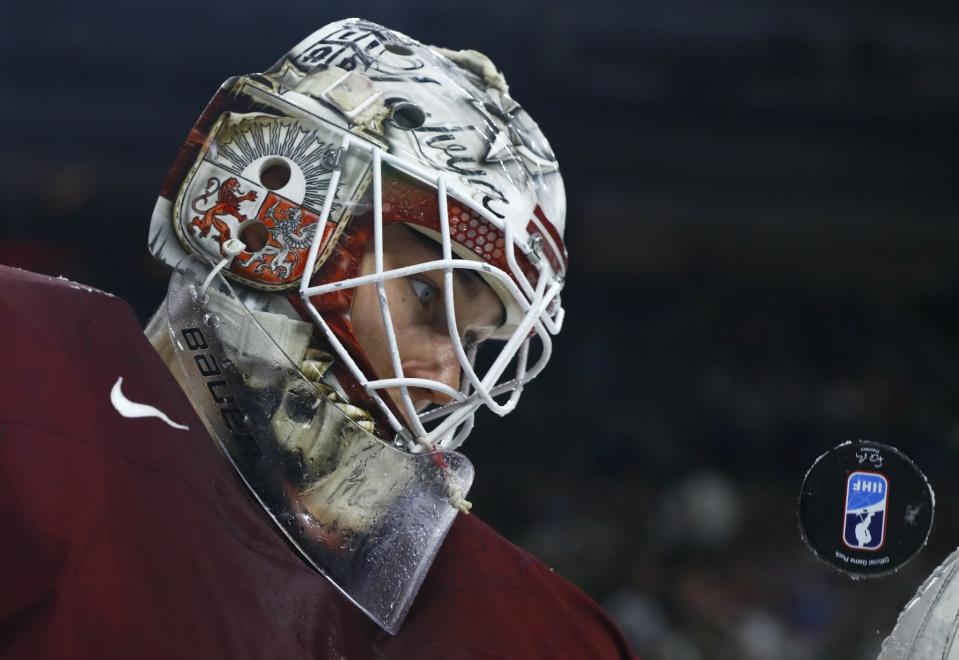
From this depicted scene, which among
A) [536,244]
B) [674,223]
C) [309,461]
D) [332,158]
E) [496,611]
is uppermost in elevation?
[332,158]

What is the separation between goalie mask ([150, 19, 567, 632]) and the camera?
132 centimetres

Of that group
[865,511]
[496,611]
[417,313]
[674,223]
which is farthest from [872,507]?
[674,223]

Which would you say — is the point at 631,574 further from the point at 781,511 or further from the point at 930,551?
the point at 930,551

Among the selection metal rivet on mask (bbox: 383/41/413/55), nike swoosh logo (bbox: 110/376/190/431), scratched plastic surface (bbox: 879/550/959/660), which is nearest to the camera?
nike swoosh logo (bbox: 110/376/190/431)

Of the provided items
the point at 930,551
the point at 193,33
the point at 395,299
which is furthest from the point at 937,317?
the point at 395,299

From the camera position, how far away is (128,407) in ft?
3.74

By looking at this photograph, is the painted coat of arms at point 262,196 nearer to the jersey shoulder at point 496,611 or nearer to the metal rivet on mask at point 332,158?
the metal rivet on mask at point 332,158

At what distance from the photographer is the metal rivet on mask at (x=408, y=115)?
4.83 ft

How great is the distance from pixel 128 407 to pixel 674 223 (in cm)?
379

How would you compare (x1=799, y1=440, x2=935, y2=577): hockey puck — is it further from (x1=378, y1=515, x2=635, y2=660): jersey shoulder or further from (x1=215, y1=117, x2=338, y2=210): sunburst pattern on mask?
(x1=215, y1=117, x2=338, y2=210): sunburst pattern on mask

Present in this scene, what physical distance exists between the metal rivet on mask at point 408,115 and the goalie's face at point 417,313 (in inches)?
4.7

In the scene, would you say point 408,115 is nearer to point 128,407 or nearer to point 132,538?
point 128,407

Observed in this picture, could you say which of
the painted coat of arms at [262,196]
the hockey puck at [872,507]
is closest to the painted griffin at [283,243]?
the painted coat of arms at [262,196]

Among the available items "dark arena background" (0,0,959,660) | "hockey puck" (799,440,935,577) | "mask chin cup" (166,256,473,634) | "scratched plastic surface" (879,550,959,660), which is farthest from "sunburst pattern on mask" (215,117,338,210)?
"dark arena background" (0,0,959,660)
